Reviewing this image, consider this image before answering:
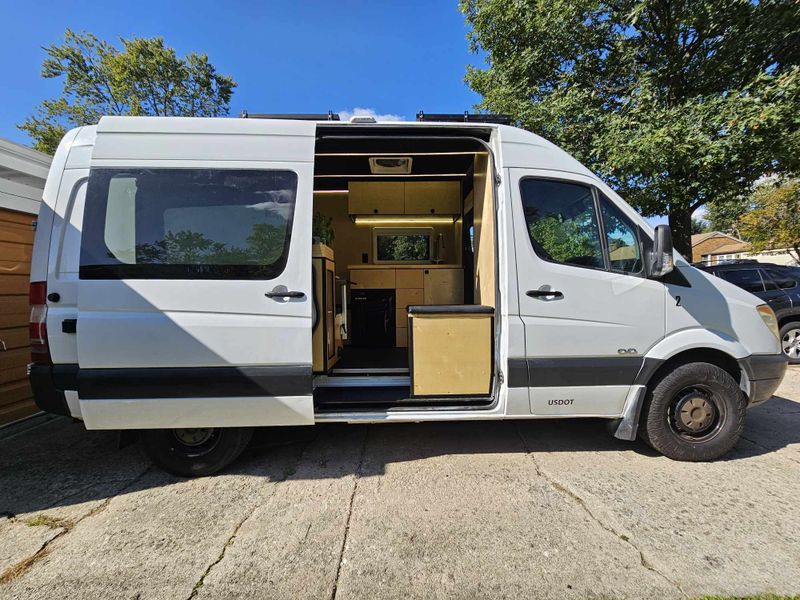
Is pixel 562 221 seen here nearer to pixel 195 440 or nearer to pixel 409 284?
pixel 409 284

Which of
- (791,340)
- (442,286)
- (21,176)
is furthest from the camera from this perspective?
(791,340)

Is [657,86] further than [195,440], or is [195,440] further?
[657,86]

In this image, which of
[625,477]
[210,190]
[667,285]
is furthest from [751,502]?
[210,190]

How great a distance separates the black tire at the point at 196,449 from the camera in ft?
9.06

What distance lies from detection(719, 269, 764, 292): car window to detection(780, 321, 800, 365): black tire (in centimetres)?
74

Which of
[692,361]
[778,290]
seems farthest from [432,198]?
[778,290]

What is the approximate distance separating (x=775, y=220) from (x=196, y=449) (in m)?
26.6

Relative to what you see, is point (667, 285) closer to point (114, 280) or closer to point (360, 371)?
point (360, 371)

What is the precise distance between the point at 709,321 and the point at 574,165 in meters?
1.62

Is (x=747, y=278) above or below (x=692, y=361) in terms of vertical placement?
above

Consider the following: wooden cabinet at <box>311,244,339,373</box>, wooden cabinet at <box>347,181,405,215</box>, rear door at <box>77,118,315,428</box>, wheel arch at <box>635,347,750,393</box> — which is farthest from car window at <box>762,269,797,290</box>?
rear door at <box>77,118,315,428</box>

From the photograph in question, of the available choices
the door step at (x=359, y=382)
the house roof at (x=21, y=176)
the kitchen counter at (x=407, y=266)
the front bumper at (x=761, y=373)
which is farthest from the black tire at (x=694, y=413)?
the house roof at (x=21, y=176)

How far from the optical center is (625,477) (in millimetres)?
2721

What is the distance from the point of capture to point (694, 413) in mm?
2879
